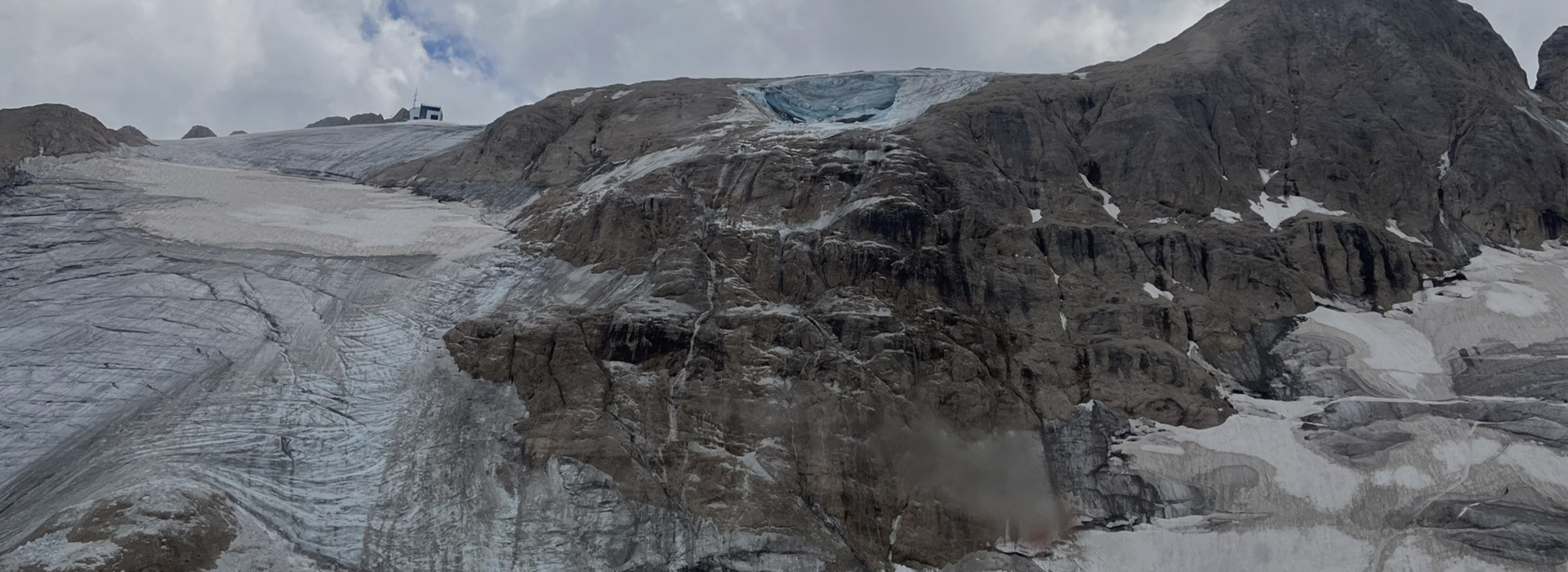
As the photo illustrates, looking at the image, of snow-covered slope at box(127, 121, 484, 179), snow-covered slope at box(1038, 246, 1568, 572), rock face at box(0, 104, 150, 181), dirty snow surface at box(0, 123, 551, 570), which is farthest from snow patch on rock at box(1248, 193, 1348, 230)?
rock face at box(0, 104, 150, 181)

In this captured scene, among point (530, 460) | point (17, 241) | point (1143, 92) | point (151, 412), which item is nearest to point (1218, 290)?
point (1143, 92)

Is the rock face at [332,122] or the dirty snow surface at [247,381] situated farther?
the rock face at [332,122]

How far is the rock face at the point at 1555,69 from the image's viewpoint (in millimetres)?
68875

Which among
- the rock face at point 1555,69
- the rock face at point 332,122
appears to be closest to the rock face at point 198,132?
the rock face at point 332,122

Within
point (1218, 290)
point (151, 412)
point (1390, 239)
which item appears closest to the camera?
point (151, 412)

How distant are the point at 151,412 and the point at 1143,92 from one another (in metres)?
52.4

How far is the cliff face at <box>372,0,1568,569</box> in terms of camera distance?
39625 mm

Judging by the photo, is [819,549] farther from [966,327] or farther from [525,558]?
[966,327]

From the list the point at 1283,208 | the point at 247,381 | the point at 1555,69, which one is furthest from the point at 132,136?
the point at 1555,69

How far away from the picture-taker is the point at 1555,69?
231 ft

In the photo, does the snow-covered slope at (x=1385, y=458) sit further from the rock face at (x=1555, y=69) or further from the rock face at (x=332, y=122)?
the rock face at (x=332, y=122)

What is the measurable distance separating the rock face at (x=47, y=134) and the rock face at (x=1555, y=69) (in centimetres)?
9141

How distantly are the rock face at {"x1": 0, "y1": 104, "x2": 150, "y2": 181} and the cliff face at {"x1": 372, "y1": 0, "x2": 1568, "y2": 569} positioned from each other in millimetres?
16002

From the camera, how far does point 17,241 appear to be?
49.5 metres
